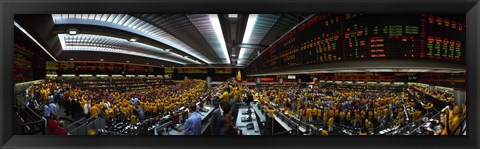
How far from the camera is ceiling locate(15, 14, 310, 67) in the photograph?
3.80 metres

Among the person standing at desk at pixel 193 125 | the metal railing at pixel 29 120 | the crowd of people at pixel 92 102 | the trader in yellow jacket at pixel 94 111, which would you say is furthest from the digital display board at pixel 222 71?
the metal railing at pixel 29 120

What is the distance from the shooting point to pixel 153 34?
471 cm

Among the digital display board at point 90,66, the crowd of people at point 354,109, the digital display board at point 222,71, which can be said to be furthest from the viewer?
the digital display board at point 222,71

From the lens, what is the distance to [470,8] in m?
3.34

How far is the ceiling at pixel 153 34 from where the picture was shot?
3805 millimetres

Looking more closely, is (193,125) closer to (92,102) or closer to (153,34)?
(92,102)

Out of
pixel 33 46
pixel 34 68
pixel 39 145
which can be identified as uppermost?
pixel 33 46

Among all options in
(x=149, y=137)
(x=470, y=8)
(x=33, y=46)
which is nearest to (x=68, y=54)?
(x=33, y=46)

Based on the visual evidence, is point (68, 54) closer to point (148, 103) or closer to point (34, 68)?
point (34, 68)

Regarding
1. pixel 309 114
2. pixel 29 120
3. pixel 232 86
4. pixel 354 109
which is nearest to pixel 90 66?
pixel 29 120

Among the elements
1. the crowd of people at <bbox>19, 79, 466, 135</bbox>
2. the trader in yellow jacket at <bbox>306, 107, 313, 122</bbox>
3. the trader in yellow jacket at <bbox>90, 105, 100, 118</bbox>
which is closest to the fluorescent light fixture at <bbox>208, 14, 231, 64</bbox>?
the crowd of people at <bbox>19, 79, 466, 135</bbox>

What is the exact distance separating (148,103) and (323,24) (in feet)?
10.2

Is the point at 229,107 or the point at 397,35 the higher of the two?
the point at 397,35

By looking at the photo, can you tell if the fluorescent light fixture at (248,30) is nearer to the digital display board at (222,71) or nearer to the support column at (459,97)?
the digital display board at (222,71)
